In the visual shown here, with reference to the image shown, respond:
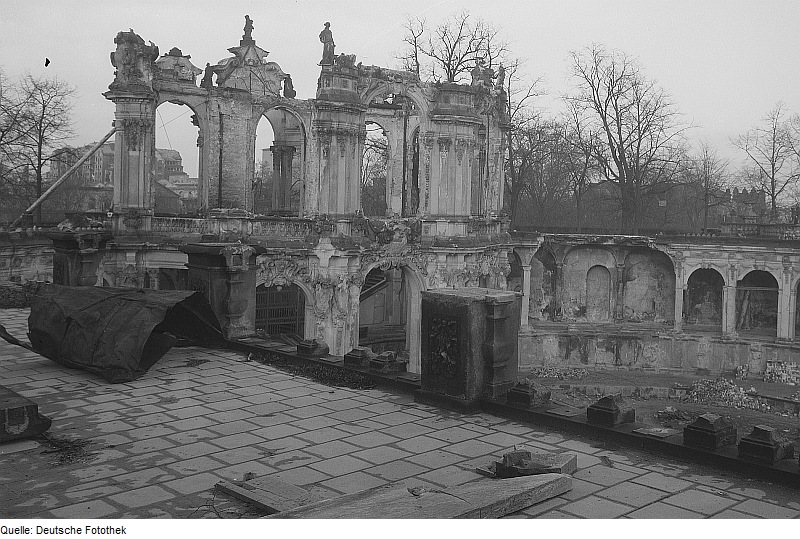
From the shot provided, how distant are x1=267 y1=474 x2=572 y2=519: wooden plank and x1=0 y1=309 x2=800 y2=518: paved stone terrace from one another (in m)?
0.14

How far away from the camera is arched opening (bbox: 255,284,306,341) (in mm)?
25047

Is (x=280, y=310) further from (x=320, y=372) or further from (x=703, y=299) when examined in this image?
(x=320, y=372)

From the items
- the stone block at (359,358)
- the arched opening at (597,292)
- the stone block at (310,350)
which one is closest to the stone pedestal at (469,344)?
the stone block at (359,358)

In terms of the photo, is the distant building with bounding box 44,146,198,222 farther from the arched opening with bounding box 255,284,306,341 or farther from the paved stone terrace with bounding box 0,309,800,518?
the paved stone terrace with bounding box 0,309,800,518

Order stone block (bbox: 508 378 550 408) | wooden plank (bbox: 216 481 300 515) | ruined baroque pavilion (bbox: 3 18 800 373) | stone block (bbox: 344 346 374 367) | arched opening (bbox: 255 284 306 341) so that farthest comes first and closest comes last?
arched opening (bbox: 255 284 306 341) → ruined baroque pavilion (bbox: 3 18 800 373) → stone block (bbox: 344 346 374 367) → stone block (bbox: 508 378 550 408) → wooden plank (bbox: 216 481 300 515)

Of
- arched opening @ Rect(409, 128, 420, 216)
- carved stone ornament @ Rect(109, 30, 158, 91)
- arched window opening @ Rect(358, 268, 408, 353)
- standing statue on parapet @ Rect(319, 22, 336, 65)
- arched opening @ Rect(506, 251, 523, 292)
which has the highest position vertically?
standing statue on parapet @ Rect(319, 22, 336, 65)

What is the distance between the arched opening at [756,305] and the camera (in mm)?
28562

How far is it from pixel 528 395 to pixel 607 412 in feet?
2.98

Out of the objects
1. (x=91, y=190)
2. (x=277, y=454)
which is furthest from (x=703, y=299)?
(x=91, y=190)

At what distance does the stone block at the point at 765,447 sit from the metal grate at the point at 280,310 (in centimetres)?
1919

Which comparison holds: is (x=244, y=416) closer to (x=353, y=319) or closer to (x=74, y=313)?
(x=74, y=313)

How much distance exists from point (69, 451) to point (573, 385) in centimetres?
1991

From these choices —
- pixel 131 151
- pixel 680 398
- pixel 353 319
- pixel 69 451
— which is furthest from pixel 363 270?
pixel 69 451

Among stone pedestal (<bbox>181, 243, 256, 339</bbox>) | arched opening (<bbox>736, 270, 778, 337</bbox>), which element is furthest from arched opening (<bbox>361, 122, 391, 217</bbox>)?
stone pedestal (<bbox>181, 243, 256, 339</bbox>)
